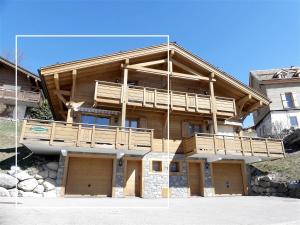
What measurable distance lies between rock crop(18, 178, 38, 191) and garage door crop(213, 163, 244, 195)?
1192cm

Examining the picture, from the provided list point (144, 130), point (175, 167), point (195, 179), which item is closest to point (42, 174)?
point (144, 130)

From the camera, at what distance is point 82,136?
48.3 ft

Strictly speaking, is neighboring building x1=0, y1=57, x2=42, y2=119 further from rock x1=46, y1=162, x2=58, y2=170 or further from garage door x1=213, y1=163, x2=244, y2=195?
garage door x1=213, y1=163, x2=244, y2=195

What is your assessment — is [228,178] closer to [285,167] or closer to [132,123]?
[285,167]

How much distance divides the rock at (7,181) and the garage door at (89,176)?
2976 mm

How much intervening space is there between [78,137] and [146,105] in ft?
16.3

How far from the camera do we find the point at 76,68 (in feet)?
55.1

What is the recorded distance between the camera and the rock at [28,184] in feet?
45.7

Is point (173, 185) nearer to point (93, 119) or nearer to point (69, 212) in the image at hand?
point (93, 119)

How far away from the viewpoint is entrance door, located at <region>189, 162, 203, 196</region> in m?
18.2

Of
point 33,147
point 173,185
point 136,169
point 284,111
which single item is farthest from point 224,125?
point 284,111

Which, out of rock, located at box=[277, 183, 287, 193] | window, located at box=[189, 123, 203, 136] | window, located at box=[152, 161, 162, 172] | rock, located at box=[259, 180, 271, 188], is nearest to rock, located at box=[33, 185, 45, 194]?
window, located at box=[152, 161, 162, 172]

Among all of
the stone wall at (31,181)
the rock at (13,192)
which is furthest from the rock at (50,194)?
the rock at (13,192)

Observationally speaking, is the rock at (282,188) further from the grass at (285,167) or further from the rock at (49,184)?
the rock at (49,184)
